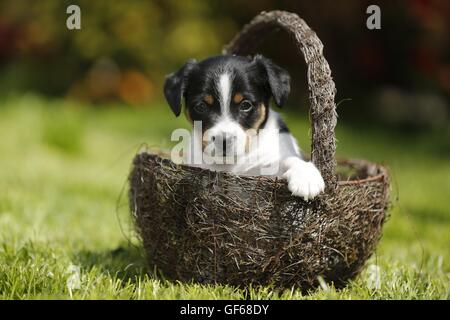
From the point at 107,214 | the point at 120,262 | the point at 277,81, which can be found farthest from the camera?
the point at 107,214

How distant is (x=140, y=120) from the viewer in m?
10.8

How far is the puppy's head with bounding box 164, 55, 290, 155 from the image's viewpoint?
324 centimetres

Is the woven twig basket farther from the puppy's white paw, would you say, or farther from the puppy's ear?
the puppy's ear

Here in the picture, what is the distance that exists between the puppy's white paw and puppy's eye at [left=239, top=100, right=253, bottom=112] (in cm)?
59

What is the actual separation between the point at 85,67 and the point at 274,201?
11.1 metres

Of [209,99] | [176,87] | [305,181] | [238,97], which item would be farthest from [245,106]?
[305,181]

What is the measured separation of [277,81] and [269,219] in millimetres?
892

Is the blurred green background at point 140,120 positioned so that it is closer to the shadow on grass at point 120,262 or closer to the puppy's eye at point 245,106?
the shadow on grass at point 120,262

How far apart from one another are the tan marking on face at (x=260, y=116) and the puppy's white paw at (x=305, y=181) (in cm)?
57

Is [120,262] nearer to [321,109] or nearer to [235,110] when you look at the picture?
[235,110]

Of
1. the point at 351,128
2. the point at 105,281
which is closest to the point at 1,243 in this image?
the point at 105,281

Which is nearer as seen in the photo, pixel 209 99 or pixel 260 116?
pixel 209 99

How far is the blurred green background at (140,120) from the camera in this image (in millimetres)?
3416
